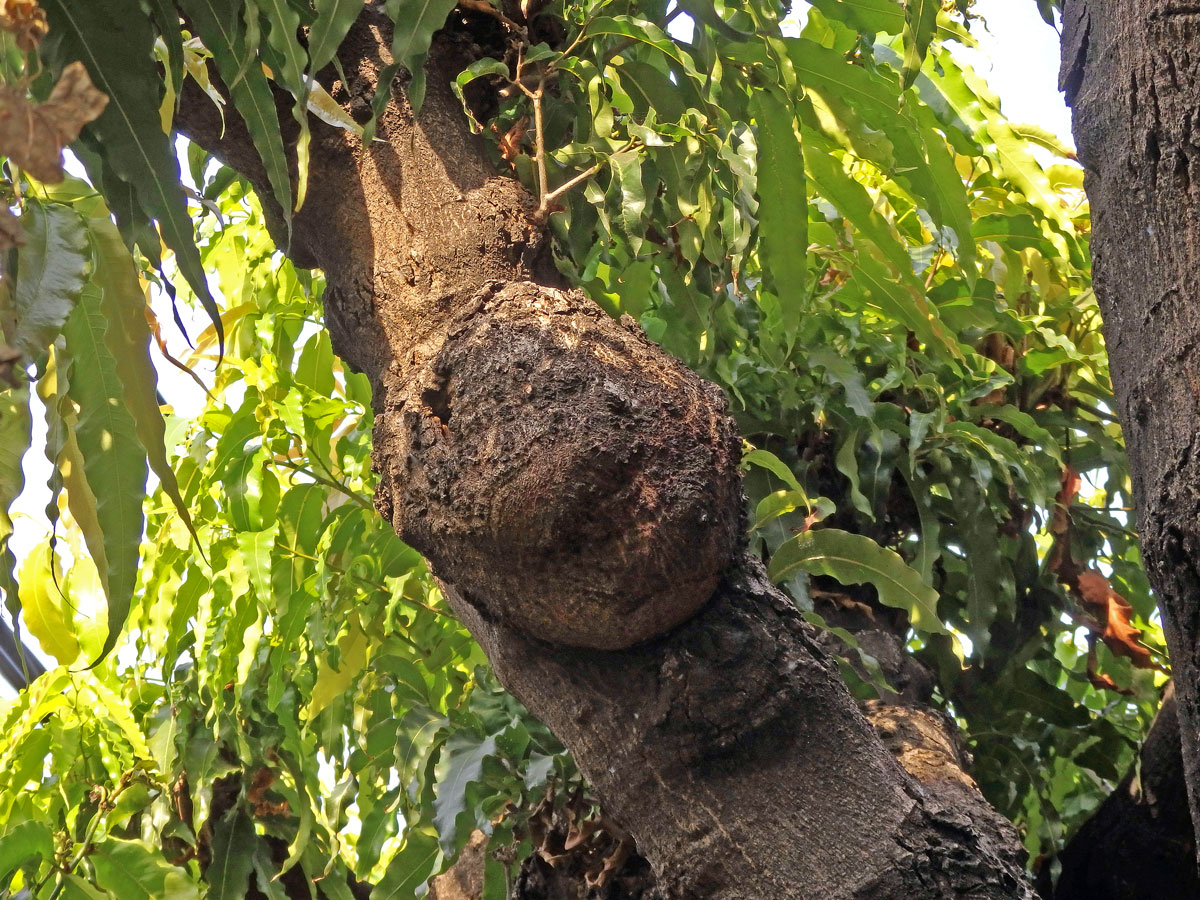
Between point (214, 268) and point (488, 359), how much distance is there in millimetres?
1213

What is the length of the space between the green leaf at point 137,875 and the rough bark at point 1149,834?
98cm

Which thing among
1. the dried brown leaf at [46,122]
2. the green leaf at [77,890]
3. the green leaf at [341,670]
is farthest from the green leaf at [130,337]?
the green leaf at [77,890]

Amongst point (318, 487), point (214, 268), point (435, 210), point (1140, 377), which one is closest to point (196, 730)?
point (318, 487)

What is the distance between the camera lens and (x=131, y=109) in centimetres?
59

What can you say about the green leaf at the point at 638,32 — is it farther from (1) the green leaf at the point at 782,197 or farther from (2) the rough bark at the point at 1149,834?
(2) the rough bark at the point at 1149,834

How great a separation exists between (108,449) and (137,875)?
2.95 ft

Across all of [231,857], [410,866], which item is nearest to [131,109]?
[410,866]

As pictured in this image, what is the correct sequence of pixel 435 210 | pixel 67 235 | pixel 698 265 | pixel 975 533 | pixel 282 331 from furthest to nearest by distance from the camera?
1. pixel 282 331
2. pixel 975 533
3. pixel 698 265
4. pixel 435 210
5. pixel 67 235

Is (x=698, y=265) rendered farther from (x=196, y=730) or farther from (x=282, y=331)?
(x=196, y=730)

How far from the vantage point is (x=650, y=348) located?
0.75m

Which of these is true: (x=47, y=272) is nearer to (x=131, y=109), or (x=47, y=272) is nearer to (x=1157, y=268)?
(x=131, y=109)

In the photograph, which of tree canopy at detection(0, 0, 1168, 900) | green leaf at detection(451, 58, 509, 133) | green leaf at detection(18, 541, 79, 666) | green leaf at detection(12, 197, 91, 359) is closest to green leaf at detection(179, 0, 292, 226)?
tree canopy at detection(0, 0, 1168, 900)

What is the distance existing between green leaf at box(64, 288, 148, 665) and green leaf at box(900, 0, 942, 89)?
57cm

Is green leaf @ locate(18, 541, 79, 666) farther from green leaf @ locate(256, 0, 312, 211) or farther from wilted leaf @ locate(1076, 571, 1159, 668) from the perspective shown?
wilted leaf @ locate(1076, 571, 1159, 668)
